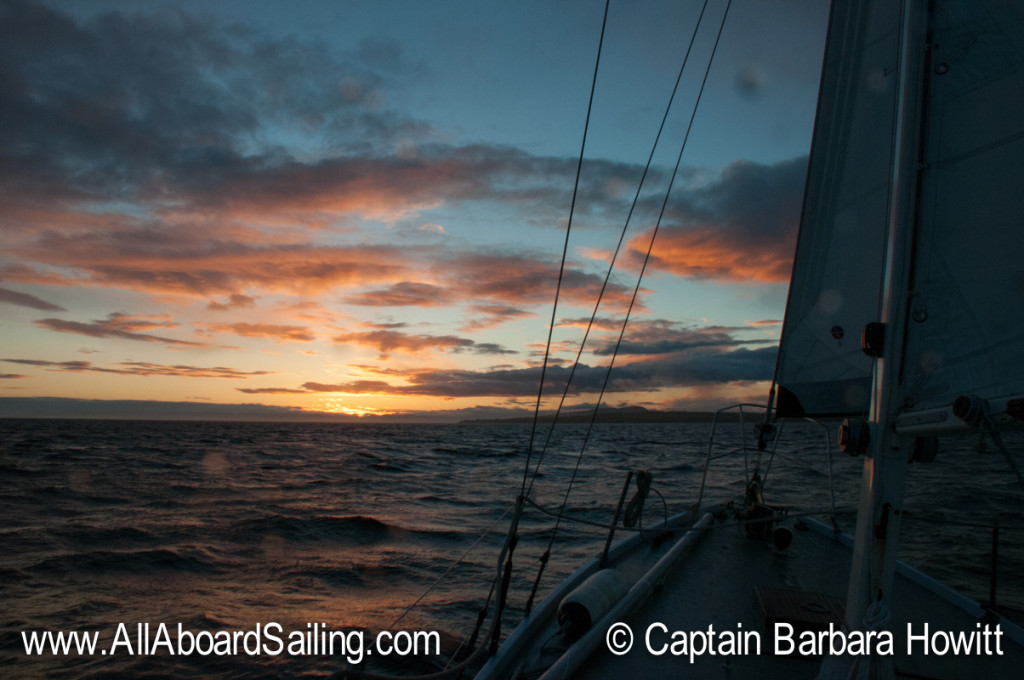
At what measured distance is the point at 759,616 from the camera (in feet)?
16.1

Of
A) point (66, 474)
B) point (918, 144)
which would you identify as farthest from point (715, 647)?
point (66, 474)

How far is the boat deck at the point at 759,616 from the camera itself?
12.9ft

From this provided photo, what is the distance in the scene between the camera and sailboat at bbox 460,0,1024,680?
3035 mm

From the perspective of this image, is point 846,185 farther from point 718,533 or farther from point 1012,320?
point 718,533

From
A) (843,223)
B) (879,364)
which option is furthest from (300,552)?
(879,364)

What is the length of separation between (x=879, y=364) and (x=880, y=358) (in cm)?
4

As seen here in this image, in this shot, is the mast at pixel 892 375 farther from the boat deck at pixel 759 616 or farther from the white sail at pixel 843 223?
the white sail at pixel 843 223

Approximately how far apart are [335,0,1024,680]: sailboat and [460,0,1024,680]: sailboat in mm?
12

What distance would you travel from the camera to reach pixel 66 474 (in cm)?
2870

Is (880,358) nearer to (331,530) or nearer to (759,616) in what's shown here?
(759,616)

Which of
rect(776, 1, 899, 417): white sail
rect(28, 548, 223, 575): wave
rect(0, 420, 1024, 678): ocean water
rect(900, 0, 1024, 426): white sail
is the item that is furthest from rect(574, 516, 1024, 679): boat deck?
rect(28, 548, 223, 575): wave

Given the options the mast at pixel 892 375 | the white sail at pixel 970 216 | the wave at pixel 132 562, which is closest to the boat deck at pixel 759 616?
the mast at pixel 892 375

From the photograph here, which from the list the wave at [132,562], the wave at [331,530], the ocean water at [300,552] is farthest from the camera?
the wave at [331,530]

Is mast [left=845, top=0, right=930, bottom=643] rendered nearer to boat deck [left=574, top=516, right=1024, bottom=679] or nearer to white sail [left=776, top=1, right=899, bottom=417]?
boat deck [left=574, top=516, right=1024, bottom=679]
